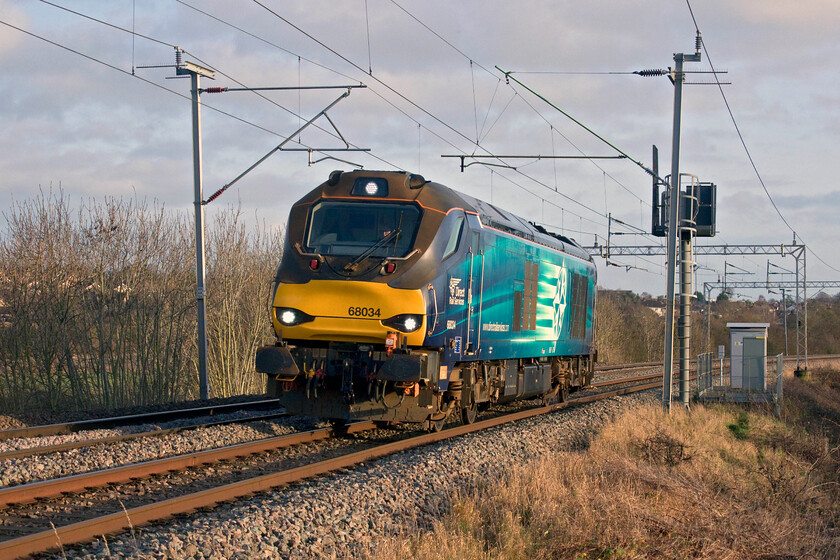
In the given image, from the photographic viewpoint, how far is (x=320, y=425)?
1319 cm

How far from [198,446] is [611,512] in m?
5.75

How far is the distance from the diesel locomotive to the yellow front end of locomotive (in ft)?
0.04

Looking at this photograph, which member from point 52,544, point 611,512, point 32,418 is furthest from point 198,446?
point 611,512

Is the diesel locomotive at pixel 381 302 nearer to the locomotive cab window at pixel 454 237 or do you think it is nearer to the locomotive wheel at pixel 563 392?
the locomotive cab window at pixel 454 237

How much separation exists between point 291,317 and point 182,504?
4.27m

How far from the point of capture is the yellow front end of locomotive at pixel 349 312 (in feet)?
36.3

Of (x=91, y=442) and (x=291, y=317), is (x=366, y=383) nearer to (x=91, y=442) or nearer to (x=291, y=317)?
(x=291, y=317)

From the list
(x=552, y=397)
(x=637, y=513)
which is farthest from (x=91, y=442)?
(x=552, y=397)

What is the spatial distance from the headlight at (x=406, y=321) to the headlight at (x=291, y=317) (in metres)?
1.16

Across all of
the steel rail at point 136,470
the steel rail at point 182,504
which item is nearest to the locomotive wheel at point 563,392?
the steel rail at point 182,504

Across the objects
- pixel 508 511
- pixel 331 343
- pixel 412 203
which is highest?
pixel 412 203

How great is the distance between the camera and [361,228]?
38.5ft

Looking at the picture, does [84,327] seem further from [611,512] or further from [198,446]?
[611,512]

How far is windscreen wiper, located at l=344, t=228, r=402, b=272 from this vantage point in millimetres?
11234
